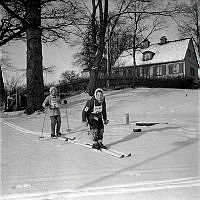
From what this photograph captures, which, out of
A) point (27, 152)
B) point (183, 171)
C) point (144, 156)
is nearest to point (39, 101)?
point (27, 152)

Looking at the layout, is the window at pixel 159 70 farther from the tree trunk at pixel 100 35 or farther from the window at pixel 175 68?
the tree trunk at pixel 100 35

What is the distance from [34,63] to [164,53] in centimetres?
4298

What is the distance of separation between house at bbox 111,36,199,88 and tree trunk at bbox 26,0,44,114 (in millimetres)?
35488

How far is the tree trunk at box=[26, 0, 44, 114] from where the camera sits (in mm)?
17234

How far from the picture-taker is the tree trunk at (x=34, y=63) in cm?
1723

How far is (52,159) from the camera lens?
661cm

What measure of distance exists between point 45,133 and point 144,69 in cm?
4978

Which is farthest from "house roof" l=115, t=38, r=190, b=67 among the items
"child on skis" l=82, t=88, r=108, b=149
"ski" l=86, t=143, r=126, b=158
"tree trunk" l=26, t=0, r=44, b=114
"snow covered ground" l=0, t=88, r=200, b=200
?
"ski" l=86, t=143, r=126, b=158

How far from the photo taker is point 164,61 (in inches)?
2178

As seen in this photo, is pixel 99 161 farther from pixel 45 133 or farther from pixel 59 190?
pixel 45 133

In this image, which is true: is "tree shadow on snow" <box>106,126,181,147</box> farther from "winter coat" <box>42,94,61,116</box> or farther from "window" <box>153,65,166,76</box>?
"window" <box>153,65,166,76</box>

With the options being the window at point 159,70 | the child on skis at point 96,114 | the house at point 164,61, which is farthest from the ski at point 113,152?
the window at point 159,70

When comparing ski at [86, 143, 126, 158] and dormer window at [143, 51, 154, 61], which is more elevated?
dormer window at [143, 51, 154, 61]

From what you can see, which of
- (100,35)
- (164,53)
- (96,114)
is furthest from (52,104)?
Answer: (164,53)
